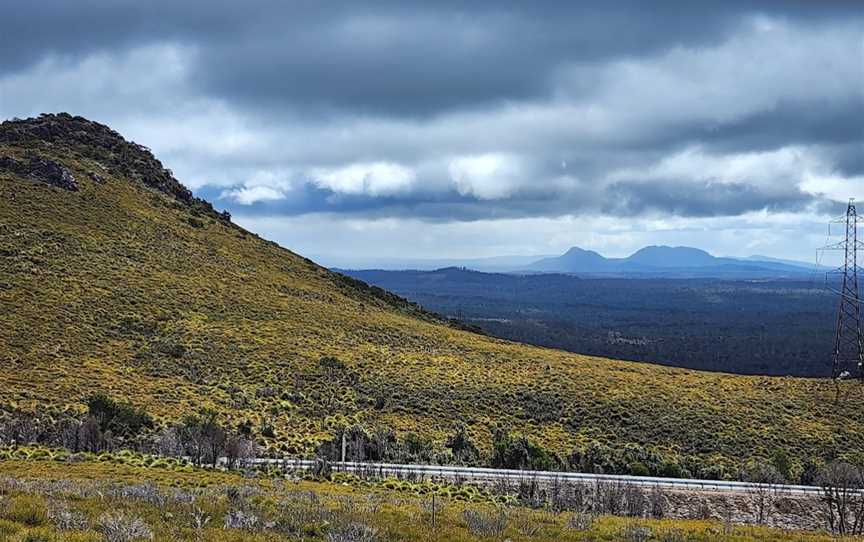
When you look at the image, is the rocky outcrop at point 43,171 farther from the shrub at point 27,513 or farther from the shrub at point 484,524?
the shrub at point 484,524

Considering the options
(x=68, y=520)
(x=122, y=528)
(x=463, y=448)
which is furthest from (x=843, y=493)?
(x=68, y=520)

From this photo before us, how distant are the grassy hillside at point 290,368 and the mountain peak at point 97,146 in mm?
20653

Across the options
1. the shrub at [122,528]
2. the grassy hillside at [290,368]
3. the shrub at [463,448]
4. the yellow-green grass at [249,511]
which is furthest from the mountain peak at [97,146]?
the shrub at [122,528]

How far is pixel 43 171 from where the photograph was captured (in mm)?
84562

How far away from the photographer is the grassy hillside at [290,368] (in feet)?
136

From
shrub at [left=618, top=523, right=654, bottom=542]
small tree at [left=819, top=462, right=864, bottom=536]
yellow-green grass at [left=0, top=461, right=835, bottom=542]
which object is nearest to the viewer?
yellow-green grass at [left=0, top=461, right=835, bottom=542]

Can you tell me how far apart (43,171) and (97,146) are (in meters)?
25.9

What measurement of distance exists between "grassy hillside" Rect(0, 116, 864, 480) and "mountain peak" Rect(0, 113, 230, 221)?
20653mm

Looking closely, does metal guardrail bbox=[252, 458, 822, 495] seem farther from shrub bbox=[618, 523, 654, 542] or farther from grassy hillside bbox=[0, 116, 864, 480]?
shrub bbox=[618, 523, 654, 542]

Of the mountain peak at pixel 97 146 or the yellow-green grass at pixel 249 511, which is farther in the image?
the mountain peak at pixel 97 146

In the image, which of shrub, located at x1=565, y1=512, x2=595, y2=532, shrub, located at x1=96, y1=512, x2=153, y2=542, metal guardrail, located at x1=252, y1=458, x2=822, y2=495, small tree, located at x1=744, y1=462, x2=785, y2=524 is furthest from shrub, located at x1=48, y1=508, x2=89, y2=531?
small tree, located at x1=744, y1=462, x2=785, y2=524

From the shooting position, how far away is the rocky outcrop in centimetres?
8362

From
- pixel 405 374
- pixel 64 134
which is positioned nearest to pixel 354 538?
pixel 405 374

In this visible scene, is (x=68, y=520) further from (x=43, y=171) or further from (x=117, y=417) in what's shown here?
(x=43, y=171)
